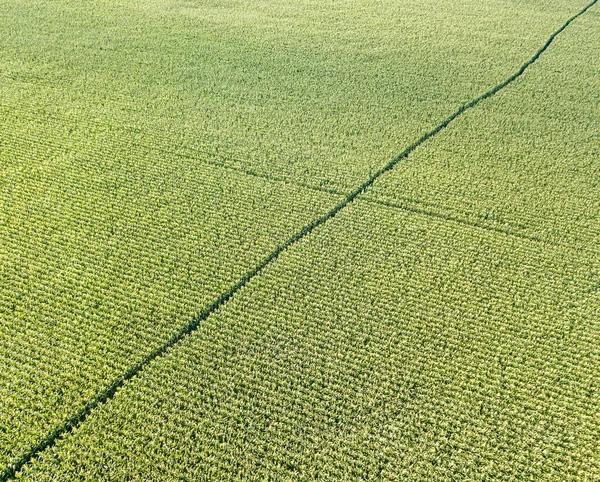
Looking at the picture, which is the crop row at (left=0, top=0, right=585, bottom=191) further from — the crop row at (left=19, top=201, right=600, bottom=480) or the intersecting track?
the crop row at (left=19, top=201, right=600, bottom=480)

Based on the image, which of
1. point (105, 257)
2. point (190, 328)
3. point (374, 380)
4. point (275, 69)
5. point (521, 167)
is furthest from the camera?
point (275, 69)

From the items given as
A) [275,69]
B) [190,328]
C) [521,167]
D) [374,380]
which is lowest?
[374,380]

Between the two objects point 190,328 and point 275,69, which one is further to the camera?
point 275,69

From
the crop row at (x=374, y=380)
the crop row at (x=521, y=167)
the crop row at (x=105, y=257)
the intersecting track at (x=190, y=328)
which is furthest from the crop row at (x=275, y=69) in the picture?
the crop row at (x=374, y=380)

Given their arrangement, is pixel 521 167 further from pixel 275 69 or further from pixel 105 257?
pixel 105 257

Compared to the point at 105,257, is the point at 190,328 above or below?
below

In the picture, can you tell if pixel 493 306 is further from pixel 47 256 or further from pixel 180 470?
pixel 47 256

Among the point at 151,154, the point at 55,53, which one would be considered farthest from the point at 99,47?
the point at 151,154

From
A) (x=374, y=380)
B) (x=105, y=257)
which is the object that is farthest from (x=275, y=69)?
(x=374, y=380)

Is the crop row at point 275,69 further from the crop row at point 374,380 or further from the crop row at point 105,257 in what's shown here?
the crop row at point 374,380
